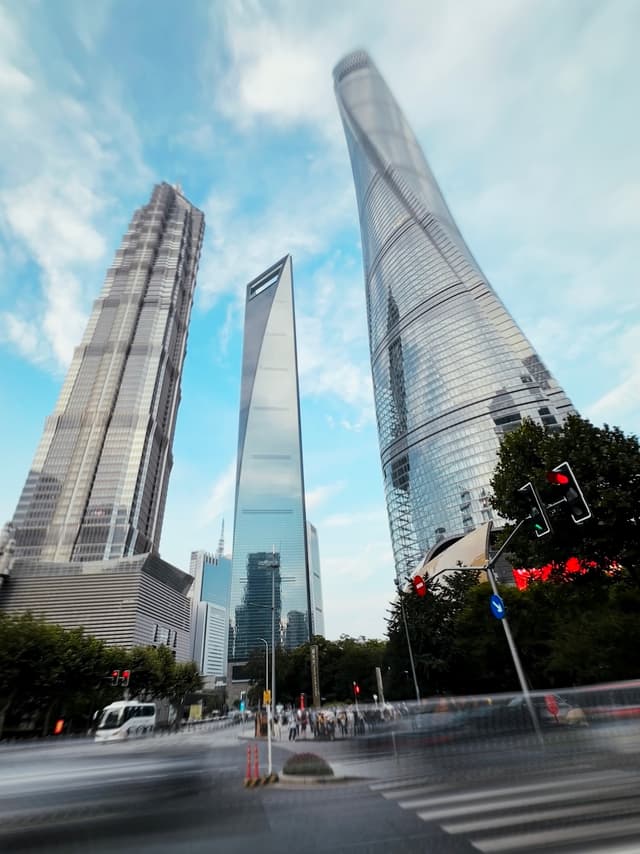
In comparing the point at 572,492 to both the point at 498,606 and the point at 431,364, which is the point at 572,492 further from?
the point at 431,364

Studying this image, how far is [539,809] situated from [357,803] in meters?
3.14

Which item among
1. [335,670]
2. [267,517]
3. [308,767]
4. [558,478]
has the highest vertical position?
[267,517]

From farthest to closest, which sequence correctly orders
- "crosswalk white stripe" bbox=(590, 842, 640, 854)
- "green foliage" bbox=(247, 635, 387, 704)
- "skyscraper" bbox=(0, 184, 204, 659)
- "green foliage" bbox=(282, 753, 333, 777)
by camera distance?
"skyscraper" bbox=(0, 184, 204, 659) < "green foliage" bbox=(247, 635, 387, 704) < "green foliage" bbox=(282, 753, 333, 777) < "crosswalk white stripe" bbox=(590, 842, 640, 854)

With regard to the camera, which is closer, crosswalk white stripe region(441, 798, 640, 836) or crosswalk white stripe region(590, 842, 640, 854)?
crosswalk white stripe region(590, 842, 640, 854)

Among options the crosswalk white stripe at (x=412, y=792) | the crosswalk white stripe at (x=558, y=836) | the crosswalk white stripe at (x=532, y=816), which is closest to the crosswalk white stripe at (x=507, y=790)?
the crosswalk white stripe at (x=412, y=792)

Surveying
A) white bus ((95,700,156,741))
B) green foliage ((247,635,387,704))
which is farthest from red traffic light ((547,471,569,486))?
green foliage ((247,635,387,704))

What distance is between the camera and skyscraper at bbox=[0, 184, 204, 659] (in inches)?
3054

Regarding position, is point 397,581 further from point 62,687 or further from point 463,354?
point 62,687

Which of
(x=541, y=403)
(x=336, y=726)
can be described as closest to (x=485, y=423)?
(x=541, y=403)

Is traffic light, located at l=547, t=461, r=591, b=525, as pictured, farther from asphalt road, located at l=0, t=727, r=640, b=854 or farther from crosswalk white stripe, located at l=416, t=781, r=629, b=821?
→ crosswalk white stripe, located at l=416, t=781, r=629, b=821

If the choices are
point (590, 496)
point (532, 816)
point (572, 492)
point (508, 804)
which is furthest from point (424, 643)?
point (532, 816)

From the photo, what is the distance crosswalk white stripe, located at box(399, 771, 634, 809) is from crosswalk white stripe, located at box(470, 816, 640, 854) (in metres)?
1.76

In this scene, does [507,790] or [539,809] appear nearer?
[539,809]

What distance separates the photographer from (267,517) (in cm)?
15288
